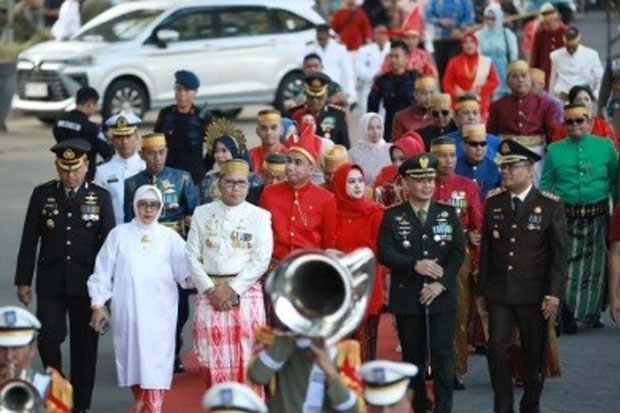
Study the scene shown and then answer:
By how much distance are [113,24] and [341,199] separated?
1731 cm

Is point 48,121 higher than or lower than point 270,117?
lower

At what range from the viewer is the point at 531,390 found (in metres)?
15.3

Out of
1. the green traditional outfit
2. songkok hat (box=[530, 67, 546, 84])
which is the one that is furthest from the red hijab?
songkok hat (box=[530, 67, 546, 84])

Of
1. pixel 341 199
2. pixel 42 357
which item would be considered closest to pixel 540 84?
pixel 341 199

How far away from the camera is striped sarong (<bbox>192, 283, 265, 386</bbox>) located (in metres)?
15.2

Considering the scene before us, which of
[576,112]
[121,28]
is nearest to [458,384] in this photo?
[576,112]

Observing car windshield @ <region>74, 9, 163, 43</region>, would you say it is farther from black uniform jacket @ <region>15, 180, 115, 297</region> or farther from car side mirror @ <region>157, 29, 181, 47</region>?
black uniform jacket @ <region>15, 180, 115, 297</region>

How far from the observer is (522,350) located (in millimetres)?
15406

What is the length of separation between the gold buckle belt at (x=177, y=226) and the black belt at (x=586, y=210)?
341 cm

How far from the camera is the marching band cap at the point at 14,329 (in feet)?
37.6

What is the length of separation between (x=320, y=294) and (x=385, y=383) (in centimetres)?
57

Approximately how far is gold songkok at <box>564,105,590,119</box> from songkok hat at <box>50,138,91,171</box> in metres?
4.46

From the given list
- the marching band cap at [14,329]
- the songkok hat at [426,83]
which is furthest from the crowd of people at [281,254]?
the songkok hat at [426,83]

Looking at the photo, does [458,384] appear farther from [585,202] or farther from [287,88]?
[287,88]
